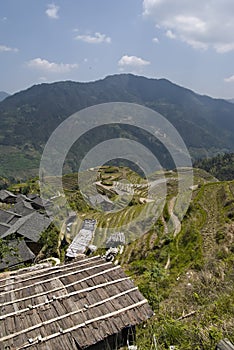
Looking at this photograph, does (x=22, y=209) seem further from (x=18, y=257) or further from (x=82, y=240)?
(x=82, y=240)

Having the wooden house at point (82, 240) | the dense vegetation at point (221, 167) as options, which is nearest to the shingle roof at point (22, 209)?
the wooden house at point (82, 240)

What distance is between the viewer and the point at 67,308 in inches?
245

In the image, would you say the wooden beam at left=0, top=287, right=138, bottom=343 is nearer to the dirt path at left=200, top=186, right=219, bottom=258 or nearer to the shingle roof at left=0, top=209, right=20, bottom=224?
the dirt path at left=200, top=186, right=219, bottom=258

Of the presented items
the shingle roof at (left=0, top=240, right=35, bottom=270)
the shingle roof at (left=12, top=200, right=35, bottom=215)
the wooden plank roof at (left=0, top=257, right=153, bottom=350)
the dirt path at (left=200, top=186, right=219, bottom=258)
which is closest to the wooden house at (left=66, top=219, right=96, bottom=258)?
the shingle roof at (left=0, top=240, right=35, bottom=270)

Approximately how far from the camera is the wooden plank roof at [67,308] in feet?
18.1

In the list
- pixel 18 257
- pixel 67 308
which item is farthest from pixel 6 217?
pixel 67 308

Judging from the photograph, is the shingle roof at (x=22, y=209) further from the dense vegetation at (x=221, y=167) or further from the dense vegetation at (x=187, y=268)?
the dense vegetation at (x=221, y=167)

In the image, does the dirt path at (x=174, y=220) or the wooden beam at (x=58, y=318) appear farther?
the dirt path at (x=174, y=220)

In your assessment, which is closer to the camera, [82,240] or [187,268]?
[187,268]

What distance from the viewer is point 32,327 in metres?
5.62

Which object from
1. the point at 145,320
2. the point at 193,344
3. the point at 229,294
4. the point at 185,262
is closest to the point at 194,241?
the point at 185,262

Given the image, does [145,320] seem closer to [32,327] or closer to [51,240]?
[32,327]

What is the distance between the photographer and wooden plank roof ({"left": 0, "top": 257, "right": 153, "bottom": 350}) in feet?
18.1

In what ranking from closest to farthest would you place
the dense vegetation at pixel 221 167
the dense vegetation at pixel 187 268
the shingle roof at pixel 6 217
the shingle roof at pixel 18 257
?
the dense vegetation at pixel 187 268, the shingle roof at pixel 18 257, the shingle roof at pixel 6 217, the dense vegetation at pixel 221 167
